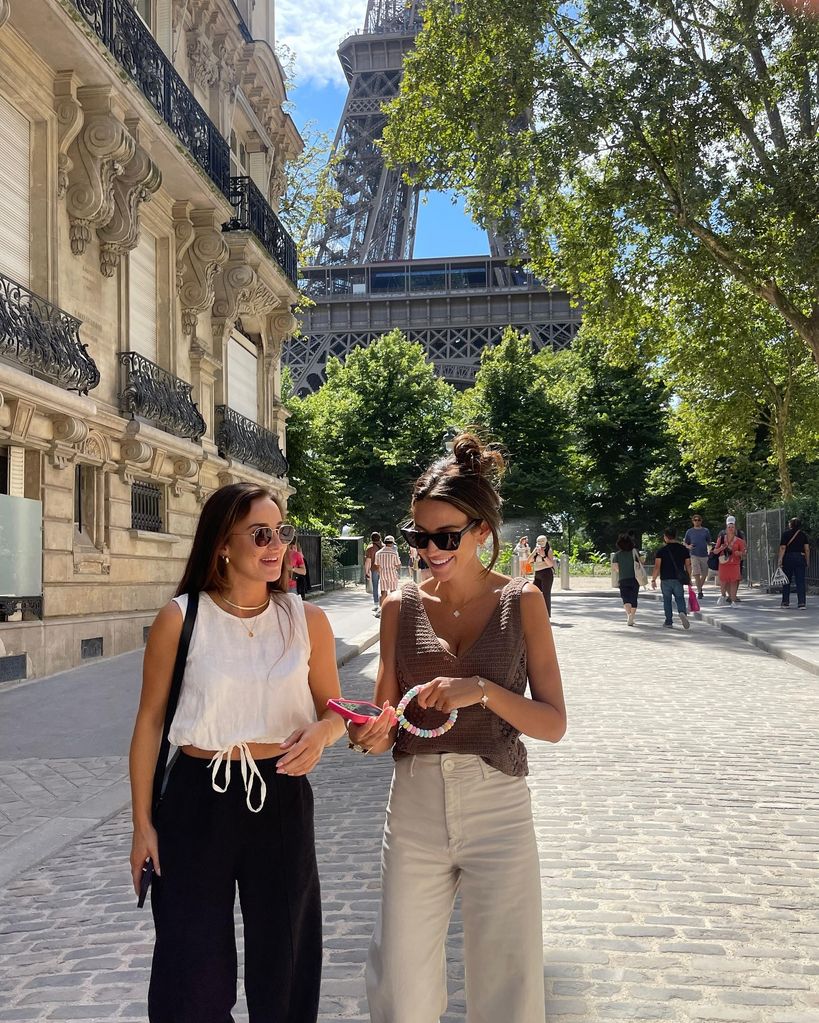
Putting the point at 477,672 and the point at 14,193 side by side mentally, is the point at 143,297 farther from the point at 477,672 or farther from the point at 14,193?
the point at 477,672

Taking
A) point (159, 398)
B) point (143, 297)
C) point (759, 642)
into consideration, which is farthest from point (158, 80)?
point (759, 642)

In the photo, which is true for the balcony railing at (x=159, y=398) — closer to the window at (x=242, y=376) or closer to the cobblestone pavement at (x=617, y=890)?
the window at (x=242, y=376)

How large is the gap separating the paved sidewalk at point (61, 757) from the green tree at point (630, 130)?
12.8 m

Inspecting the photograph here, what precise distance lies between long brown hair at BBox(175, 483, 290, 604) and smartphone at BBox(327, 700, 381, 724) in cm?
50

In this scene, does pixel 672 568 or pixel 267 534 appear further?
pixel 672 568

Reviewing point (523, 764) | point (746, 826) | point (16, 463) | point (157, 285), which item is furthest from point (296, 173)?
point (523, 764)

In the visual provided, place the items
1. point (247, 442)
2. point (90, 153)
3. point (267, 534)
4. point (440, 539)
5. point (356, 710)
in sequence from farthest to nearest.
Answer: point (247, 442) → point (90, 153) → point (267, 534) → point (440, 539) → point (356, 710)

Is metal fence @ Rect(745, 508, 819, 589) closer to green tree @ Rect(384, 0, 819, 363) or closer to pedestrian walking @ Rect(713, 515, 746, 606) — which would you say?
pedestrian walking @ Rect(713, 515, 746, 606)

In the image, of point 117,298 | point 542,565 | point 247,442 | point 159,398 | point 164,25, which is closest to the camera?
point 117,298

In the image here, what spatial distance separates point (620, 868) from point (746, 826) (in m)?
1.07

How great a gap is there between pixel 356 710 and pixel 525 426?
42.3m

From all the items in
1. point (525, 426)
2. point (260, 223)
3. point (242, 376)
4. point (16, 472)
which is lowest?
point (16, 472)

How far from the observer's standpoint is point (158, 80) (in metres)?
15.9

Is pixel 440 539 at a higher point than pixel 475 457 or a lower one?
lower
